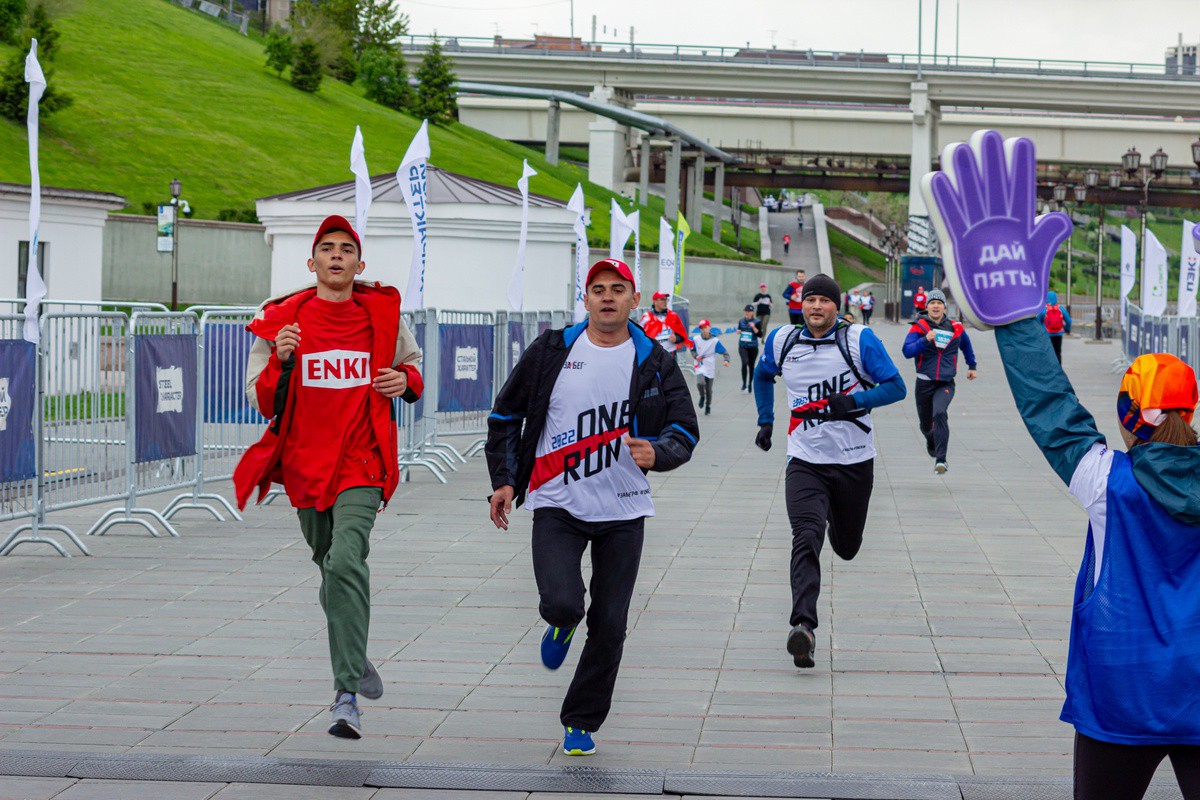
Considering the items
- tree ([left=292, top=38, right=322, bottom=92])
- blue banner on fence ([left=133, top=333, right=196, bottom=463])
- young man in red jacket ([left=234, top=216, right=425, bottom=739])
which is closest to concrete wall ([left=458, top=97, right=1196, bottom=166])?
tree ([left=292, top=38, right=322, bottom=92])

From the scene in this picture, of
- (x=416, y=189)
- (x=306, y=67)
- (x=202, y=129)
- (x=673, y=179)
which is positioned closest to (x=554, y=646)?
(x=416, y=189)

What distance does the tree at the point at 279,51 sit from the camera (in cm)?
6900

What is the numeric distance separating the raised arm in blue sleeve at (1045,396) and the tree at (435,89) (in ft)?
244

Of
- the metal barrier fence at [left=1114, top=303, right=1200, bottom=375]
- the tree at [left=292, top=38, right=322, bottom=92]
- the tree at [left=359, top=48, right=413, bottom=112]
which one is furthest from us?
the tree at [left=359, top=48, right=413, bottom=112]

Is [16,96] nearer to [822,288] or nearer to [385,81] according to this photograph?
[385,81]

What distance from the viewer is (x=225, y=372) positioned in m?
12.8

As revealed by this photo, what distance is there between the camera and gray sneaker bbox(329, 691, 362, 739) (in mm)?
5914

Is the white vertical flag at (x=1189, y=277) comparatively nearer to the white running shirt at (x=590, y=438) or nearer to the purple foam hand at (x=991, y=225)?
the white running shirt at (x=590, y=438)

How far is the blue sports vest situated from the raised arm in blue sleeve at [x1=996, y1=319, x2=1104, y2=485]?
0.40 ft

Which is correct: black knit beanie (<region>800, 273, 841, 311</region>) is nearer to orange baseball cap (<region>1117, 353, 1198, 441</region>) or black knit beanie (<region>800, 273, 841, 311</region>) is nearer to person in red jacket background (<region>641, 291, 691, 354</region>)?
orange baseball cap (<region>1117, 353, 1198, 441</region>)

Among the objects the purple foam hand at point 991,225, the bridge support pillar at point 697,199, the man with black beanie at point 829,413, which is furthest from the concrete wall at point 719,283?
the purple foam hand at point 991,225

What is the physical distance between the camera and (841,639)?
7941mm

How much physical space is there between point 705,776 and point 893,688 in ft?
5.55

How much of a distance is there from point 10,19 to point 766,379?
5196 centimetres
